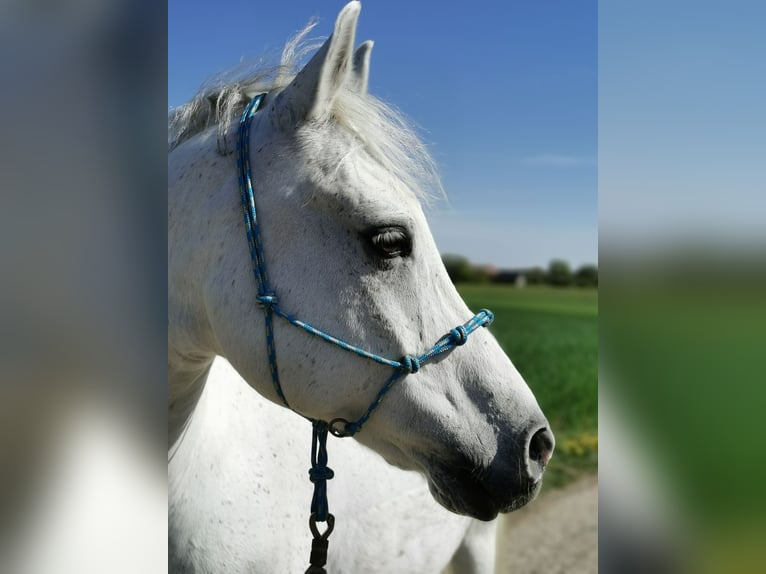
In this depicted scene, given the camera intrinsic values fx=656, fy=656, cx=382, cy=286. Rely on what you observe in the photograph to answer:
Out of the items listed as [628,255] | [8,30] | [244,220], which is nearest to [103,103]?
[8,30]

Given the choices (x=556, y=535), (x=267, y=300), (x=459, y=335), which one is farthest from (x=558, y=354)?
(x=267, y=300)

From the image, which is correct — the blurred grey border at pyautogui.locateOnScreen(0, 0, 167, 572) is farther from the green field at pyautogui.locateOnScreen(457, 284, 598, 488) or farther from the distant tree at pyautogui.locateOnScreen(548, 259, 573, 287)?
the distant tree at pyautogui.locateOnScreen(548, 259, 573, 287)

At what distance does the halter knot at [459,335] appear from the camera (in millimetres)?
1303

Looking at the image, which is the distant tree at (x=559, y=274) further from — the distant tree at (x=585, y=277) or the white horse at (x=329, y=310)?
the white horse at (x=329, y=310)

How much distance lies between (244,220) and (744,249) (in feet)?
3.12

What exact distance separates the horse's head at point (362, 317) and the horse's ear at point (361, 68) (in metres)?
0.25

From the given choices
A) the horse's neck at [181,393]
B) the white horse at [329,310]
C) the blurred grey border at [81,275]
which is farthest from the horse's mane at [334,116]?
the blurred grey border at [81,275]

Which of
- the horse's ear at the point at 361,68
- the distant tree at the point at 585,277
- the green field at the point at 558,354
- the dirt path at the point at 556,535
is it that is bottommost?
the dirt path at the point at 556,535

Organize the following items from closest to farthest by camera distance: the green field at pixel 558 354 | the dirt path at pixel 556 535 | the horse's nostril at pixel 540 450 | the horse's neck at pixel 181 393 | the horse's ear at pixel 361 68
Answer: the horse's nostril at pixel 540 450 < the horse's neck at pixel 181 393 < the horse's ear at pixel 361 68 < the dirt path at pixel 556 535 < the green field at pixel 558 354

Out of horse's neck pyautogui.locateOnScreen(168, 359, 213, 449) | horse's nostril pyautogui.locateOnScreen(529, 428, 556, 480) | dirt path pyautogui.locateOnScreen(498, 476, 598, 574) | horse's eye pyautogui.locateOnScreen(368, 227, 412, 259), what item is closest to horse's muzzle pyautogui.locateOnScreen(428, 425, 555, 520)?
horse's nostril pyautogui.locateOnScreen(529, 428, 556, 480)

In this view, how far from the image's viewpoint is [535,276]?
17891 millimetres

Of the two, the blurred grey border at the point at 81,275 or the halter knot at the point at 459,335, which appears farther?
the halter knot at the point at 459,335

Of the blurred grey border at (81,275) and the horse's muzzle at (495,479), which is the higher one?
the blurred grey border at (81,275)

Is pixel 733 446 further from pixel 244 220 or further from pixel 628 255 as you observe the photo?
pixel 244 220
